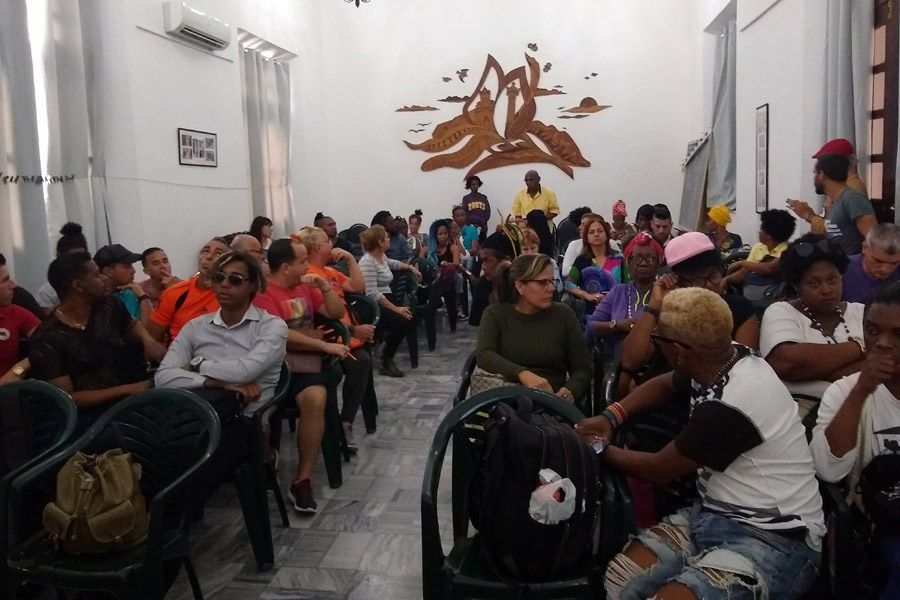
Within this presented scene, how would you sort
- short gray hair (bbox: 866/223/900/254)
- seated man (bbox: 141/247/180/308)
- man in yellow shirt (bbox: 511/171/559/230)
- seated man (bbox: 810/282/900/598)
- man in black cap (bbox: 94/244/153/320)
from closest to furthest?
seated man (bbox: 810/282/900/598) → short gray hair (bbox: 866/223/900/254) → man in black cap (bbox: 94/244/153/320) → seated man (bbox: 141/247/180/308) → man in yellow shirt (bbox: 511/171/559/230)

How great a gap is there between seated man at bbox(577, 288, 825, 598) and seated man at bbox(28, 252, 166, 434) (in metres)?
1.96

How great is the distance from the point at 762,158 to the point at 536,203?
142 inches

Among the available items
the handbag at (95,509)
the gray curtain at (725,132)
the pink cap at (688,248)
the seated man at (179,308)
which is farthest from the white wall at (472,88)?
the handbag at (95,509)

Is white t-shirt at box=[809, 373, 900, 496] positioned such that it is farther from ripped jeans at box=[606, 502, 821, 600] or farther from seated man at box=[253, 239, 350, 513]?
seated man at box=[253, 239, 350, 513]

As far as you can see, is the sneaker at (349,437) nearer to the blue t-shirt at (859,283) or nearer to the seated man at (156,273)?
the seated man at (156,273)

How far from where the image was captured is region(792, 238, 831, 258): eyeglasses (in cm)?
241

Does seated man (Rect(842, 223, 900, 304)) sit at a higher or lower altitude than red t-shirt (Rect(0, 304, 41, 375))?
higher

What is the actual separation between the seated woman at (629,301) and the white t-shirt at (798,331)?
88cm

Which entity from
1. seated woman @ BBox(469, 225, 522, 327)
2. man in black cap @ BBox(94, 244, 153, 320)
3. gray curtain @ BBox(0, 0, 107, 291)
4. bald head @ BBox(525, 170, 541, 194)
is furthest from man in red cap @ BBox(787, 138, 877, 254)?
bald head @ BBox(525, 170, 541, 194)

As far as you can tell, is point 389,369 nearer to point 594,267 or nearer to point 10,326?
point 594,267

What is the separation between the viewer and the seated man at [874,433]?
1.69 meters

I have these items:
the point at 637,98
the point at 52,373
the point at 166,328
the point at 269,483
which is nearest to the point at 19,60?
the point at 166,328

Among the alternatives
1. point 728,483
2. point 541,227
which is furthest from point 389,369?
point 728,483

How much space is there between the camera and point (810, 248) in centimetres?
243
